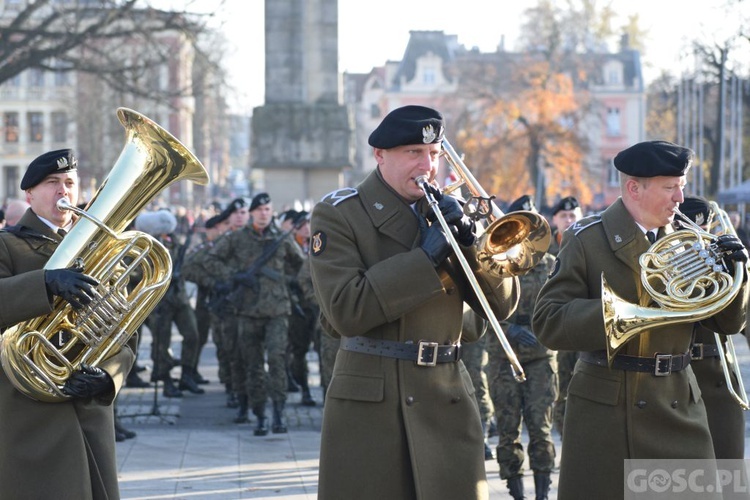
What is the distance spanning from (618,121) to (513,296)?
85.7 metres

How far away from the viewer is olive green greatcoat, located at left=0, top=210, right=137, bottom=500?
615 cm

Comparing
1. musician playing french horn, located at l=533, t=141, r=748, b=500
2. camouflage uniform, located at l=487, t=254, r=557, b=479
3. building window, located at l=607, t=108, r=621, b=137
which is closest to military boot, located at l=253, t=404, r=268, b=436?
camouflage uniform, located at l=487, t=254, r=557, b=479

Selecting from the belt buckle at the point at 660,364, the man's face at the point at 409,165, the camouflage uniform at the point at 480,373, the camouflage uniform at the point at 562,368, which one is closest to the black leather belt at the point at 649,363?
the belt buckle at the point at 660,364

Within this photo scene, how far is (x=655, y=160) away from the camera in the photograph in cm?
626

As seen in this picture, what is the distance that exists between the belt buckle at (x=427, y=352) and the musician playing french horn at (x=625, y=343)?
30.4 inches

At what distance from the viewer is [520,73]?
60562mm

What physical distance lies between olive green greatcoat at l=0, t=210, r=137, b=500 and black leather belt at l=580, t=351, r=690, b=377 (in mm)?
2266

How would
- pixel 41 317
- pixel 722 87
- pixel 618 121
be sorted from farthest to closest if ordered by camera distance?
pixel 618 121
pixel 722 87
pixel 41 317

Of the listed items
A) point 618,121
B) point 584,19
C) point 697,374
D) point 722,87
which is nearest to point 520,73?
point 584,19

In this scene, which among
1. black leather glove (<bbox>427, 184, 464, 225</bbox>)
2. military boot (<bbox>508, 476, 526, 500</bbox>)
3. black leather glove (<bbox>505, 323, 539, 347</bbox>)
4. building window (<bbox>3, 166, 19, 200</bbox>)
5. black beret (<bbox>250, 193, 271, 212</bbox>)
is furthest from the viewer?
building window (<bbox>3, 166, 19, 200</bbox>)

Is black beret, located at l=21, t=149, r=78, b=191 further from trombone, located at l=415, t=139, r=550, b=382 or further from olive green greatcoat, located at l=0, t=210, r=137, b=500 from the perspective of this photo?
trombone, located at l=415, t=139, r=550, b=382

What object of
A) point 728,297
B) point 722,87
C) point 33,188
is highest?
point 722,87

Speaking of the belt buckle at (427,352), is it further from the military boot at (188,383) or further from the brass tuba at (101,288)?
the military boot at (188,383)

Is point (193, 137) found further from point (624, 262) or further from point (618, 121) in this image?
point (624, 262)
